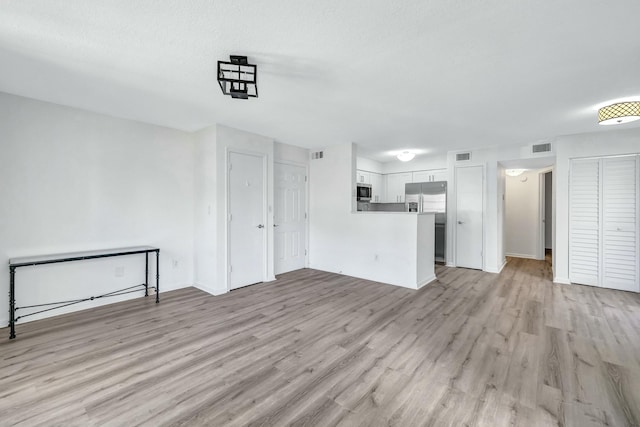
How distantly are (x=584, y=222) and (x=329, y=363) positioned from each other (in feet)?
16.0

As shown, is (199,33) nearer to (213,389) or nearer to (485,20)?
(485,20)

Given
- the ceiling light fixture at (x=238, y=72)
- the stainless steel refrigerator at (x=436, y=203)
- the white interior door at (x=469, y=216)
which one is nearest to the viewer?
the ceiling light fixture at (x=238, y=72)

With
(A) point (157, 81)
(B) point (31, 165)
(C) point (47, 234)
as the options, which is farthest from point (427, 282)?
(B) point (31, 165)

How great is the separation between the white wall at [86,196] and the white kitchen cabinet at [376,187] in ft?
14.1

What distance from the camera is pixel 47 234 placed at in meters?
3.13

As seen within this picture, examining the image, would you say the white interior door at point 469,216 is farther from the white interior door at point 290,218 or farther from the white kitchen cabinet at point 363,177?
the white interior door at point 290,218

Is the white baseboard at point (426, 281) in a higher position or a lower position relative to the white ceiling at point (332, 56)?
lower

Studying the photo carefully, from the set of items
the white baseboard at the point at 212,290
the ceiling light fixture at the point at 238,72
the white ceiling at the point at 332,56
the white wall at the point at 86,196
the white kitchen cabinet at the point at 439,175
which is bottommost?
the white baseboard at the point at 212,290

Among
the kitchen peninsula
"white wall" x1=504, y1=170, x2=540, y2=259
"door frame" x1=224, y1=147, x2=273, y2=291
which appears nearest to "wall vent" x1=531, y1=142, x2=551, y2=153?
the kitchen peninsula

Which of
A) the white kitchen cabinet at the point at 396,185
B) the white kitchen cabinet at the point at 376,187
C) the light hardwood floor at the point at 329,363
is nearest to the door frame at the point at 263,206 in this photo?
the light hardwood floor at the point at 329,363

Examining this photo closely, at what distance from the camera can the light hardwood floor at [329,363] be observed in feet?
5.65

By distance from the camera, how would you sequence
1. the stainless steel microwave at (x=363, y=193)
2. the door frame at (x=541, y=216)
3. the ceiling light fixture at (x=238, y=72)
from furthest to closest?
1. the door frame at (x=541, y=216)
2. the stainless steel microwave at (x=363, y=193)
3. the ceiling light fixture at (x=238, y=72)

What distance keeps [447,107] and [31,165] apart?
4823 mm

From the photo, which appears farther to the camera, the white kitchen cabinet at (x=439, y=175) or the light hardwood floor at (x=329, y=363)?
the white kitchen cabinet at (x=439, y=175)
